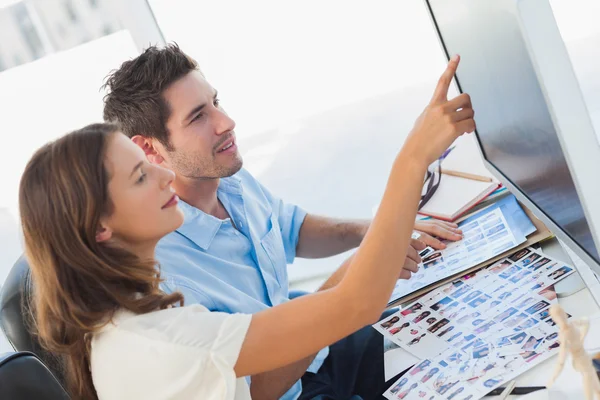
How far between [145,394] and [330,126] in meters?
2.37

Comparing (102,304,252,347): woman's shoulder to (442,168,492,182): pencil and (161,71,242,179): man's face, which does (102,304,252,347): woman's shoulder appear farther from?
(442,168,492,182): pencil

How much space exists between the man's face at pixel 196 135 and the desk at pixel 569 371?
0.74 metres

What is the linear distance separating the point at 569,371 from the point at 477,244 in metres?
0.43

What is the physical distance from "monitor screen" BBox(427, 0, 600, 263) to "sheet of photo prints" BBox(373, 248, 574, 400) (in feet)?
0.40

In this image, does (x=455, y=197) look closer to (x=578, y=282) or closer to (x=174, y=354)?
(x=578, y=282)

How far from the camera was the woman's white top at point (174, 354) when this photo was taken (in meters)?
0.99

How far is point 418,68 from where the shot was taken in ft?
10.3

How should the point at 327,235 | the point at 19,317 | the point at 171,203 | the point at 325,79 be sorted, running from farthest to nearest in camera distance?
1. the point at 325,79
2. the point at 327,235
3. the point at 19,317
4. the point at 171,203

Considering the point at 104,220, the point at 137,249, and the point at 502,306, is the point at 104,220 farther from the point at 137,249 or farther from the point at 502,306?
the point at 502,306

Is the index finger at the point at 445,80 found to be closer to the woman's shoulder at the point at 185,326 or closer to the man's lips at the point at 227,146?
the woman's shoulder at the point at 185,326

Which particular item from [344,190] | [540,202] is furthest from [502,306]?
[344,190]

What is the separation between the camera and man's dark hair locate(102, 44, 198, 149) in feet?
4.86

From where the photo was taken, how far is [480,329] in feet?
3.59

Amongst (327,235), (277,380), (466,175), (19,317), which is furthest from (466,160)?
(19,317)
